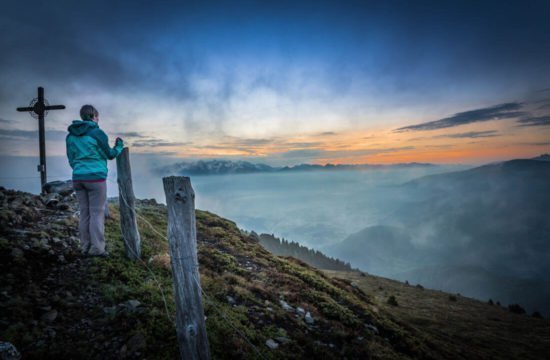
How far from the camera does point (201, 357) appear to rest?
418 cm

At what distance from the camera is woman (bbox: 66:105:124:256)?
6.44 meters

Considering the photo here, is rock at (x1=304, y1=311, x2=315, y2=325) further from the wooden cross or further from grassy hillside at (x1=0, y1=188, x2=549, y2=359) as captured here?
the wooden cross

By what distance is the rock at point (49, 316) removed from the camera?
4.81 metres

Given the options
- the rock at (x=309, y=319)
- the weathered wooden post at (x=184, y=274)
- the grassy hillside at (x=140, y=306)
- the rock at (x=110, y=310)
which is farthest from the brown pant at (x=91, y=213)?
the rock at (x=309, y=319)

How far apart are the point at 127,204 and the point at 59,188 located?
8.63 meters

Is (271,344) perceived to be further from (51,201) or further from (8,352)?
(51,201)

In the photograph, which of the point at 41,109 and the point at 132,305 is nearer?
the point at 132,305

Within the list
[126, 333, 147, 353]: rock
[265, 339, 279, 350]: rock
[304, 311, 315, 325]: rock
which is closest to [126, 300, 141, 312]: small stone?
[126, 333, 147, 353]: rock

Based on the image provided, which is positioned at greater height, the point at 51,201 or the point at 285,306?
the point at 51,201

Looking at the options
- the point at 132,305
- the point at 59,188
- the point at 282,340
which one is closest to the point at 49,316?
the point at 132,305

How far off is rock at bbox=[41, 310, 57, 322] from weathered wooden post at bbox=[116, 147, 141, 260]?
2.91 m

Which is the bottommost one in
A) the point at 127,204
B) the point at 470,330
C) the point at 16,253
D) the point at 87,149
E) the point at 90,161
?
the point at 470,330

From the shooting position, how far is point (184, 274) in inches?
164

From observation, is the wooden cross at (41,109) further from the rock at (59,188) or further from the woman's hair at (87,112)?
the woman's hair at (87,112)
